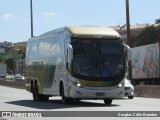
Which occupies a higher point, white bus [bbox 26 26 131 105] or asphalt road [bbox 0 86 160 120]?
white bus [bbox 26 26 131 105]

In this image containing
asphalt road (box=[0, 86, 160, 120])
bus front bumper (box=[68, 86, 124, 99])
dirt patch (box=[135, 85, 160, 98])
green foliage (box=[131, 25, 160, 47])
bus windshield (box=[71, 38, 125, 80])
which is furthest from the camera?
green foliage (box=[131, 25, 160, 47])

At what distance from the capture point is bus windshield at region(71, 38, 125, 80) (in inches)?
905

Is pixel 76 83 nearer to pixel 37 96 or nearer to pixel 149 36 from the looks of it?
pixel 37 96

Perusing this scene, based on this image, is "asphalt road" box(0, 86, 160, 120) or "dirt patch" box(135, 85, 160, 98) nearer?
"asphalt road" box(0, 86, 160, 120)

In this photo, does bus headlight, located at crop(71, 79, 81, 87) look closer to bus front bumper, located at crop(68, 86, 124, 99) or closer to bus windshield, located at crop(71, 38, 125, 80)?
bus front bumper, located at crop(68, 86, 124, 99)

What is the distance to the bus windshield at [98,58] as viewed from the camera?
23.0 m

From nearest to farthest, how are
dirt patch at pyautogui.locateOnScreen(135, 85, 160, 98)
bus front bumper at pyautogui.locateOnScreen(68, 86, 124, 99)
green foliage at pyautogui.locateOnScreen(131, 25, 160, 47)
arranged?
1. bus front bumper at pyautogui.locateOnScreen(68, 86, 124, 99)
2. dirt patch at pyautogui.locateOnScreen(135, 85, 160, 98)
3. green foliage at pyautogui.locateOnScreen(131, 25, 160, 47)

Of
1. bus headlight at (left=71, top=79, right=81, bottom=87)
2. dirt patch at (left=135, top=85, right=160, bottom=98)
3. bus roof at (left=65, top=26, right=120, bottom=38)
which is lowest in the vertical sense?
dirt patch at (left=135, top=85, right=160, bottom=98)

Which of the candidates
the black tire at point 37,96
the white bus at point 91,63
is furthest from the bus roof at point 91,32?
the black tire at point 37,96

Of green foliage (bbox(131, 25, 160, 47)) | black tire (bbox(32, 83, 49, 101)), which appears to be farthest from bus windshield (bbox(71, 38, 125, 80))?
green foliage (bbox(131, 25, 160, 47))

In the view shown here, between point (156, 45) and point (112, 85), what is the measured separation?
19720 millimetres

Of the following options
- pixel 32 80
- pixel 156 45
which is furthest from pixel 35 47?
pixel 156 45

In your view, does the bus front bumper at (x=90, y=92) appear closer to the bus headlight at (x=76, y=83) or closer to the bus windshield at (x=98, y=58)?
the bus headlight at (x=76, y=83)

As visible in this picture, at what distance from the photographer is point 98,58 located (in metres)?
23.2
